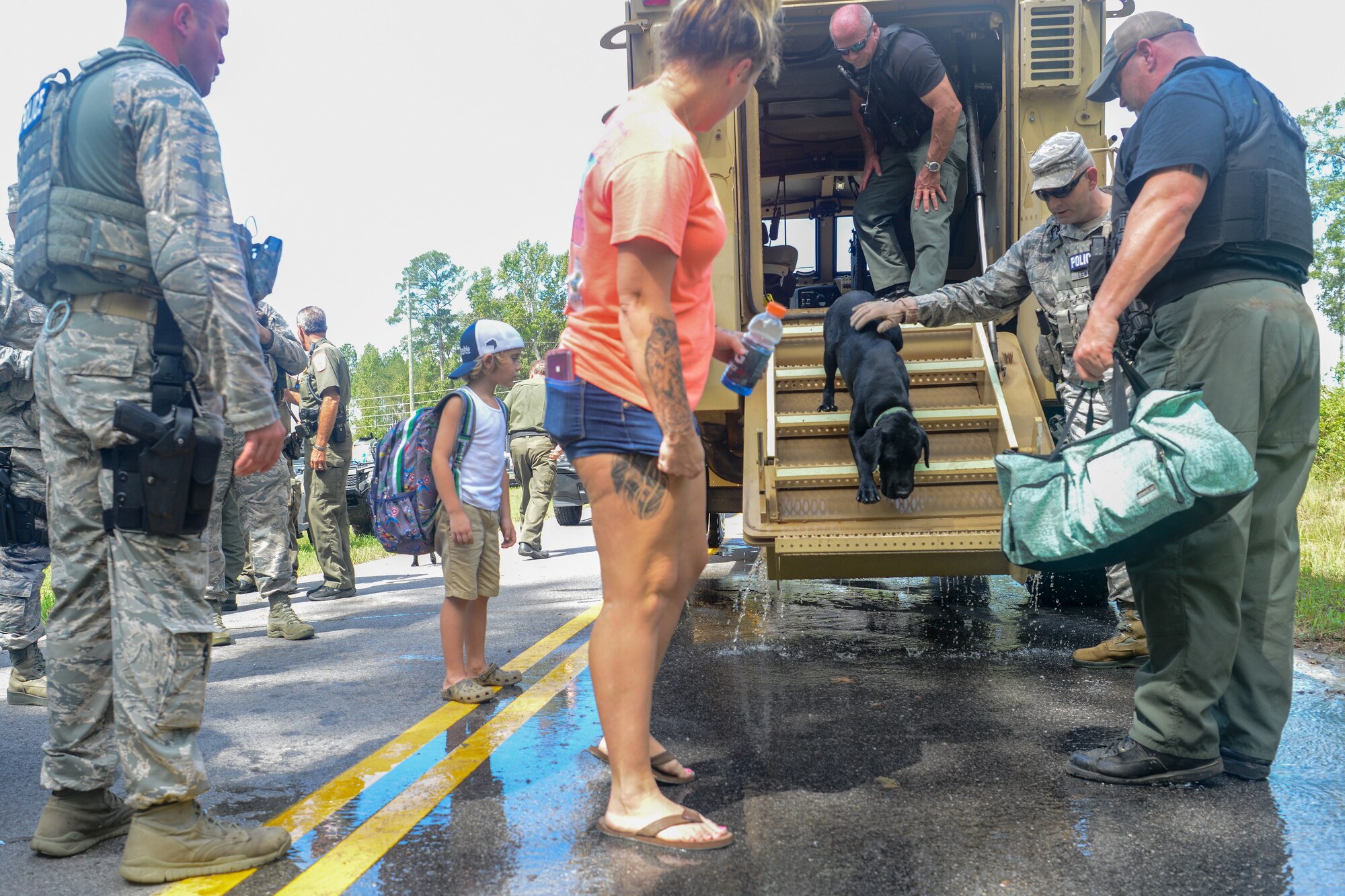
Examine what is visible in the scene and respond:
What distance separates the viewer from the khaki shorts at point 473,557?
173 inches

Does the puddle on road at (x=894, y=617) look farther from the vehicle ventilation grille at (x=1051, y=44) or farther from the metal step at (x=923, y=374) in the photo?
the vehicle ventilation grille at (x=1051, y=44)

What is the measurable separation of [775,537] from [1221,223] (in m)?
2.15

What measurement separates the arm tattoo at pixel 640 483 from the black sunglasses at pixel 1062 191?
279 centimetres

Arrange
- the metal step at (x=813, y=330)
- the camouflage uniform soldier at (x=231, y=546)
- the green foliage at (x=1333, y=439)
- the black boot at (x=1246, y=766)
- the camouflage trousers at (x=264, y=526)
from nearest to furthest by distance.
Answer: the black boot at (x=1246, y=766) → the metal step at (x=813, y=330) → the camouflage trousers at (x=264, y=526) → the camouflage uniform soldier at (x=231, y=546) → the green foliage at (x=1333, y=439)

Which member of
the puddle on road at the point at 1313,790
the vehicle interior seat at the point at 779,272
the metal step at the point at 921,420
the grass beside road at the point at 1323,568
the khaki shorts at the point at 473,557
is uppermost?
the vehicle interior seat at the point at 779,272

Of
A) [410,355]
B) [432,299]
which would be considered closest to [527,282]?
[410,355]

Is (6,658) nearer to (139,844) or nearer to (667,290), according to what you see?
(139,844)

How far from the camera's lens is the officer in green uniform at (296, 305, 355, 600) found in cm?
810

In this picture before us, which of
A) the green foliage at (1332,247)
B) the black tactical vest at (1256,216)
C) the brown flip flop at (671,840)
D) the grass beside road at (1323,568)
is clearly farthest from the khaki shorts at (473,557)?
the green foliage at (1332,247)

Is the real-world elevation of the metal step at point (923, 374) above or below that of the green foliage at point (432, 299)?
below

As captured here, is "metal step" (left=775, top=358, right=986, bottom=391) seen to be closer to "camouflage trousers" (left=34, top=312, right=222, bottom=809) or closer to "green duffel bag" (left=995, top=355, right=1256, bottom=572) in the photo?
"green duffel bag" (left=995, top=355, right=1256, bottom=572)

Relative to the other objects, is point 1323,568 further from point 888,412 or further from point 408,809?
point 408,809

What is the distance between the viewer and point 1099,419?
16.8 ft

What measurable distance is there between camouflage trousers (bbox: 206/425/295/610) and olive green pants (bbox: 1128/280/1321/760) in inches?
195
